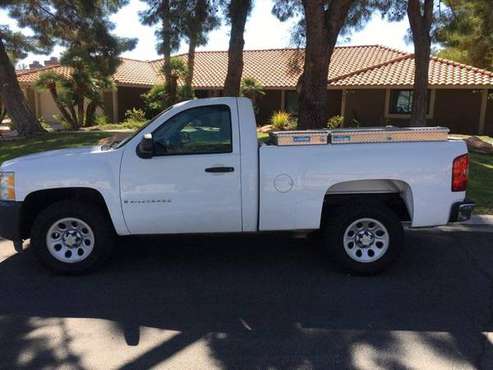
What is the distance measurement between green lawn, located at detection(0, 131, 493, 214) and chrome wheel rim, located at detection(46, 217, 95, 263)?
310 centimetres

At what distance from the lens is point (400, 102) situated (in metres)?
25.2

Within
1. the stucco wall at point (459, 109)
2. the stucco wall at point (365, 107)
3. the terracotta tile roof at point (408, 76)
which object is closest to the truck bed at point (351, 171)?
the terracotta tile roof at point (408, 76)

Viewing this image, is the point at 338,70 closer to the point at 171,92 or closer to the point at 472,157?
the point at 171,92

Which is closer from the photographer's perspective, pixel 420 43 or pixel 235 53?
pixel 235 53

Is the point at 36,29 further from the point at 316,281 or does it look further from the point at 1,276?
the point at 316,281

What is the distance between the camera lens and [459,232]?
6.84 meters

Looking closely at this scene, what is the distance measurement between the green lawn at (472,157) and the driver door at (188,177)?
2316 millimetres

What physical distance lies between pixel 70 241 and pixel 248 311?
211cm

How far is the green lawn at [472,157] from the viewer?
28.8 feet

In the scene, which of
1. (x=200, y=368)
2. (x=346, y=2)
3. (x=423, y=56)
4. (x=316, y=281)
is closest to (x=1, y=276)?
(x=200, y=368)

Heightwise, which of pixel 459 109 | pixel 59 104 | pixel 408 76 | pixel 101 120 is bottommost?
pixel 101 120

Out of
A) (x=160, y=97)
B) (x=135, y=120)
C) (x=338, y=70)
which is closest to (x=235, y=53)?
(x=160, y=97)

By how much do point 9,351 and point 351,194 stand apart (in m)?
3.50

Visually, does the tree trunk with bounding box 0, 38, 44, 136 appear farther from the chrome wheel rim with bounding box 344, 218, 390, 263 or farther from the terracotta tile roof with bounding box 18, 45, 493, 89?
the chrome wheel rim with bounding box 344, 218, 390, 263
